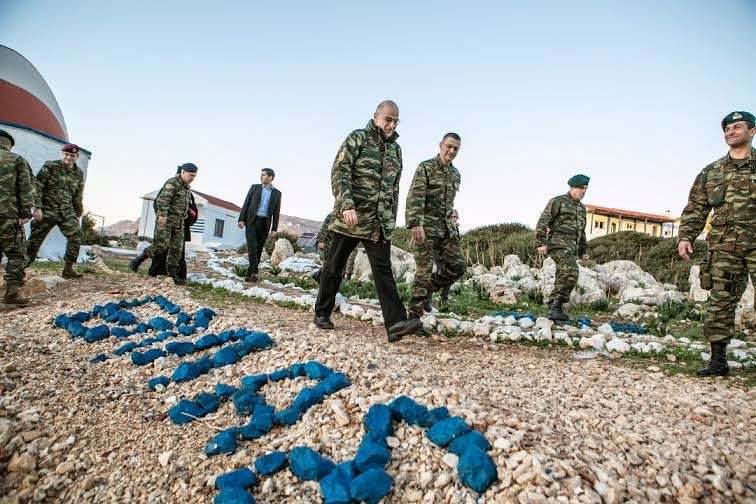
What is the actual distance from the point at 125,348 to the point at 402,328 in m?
2.43

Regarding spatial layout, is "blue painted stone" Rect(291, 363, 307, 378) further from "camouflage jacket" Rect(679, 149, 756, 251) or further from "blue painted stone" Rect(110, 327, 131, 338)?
"camouflage jacket" Rect(679, 149, 756, 251)

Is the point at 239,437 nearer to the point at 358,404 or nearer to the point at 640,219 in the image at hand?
the point at 358,404

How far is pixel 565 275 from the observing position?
6.09m

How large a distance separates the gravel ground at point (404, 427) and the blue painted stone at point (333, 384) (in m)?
0.05

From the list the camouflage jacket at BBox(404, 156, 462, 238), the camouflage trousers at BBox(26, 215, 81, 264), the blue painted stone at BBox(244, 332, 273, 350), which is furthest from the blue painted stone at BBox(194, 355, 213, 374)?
the camouflage trousers at BBox(26, 215, 81, 264)

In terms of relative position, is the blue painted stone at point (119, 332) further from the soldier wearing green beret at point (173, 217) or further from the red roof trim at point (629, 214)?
the red roof trim at point (629, 214)

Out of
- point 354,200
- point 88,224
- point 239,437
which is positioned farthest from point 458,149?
point 88,224

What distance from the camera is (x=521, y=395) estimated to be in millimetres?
2979

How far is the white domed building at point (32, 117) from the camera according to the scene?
10.8 metres

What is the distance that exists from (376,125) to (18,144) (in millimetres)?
10649

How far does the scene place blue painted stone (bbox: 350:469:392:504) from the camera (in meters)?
1.81

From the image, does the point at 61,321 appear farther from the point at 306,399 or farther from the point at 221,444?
the point at 306,399

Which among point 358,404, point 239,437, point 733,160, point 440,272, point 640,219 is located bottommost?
point 239,437

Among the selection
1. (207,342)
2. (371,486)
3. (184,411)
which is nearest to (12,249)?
(207,342)
